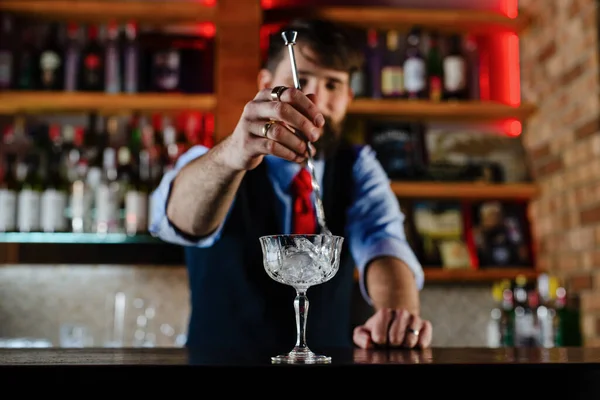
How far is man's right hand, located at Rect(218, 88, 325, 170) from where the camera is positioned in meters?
0.93

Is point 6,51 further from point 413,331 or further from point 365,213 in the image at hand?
point 413,331

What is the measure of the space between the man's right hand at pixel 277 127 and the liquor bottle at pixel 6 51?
1.89 meters

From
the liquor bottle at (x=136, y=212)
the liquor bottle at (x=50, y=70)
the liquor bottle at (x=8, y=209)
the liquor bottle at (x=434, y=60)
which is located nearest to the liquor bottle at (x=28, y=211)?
the liquor bottle at (x=8, y=209)

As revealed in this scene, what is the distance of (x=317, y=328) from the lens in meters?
1.61

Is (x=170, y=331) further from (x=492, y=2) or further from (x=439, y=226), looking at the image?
(x=492, y=2)

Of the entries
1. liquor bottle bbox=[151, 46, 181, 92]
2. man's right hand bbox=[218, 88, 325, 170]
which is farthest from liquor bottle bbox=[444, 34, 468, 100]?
man's right hand bbox=[218, 88, 325, 170]

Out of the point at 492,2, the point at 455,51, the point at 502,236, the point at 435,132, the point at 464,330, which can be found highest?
the point at 492,2

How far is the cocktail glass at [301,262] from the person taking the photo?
858 millimetres

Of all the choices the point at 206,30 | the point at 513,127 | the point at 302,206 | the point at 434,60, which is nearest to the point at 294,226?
the point at 302,206

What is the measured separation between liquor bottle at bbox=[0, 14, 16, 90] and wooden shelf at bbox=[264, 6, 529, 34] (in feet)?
3.25

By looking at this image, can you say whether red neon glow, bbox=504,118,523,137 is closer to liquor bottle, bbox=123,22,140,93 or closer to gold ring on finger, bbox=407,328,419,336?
liquor bottle, bbox=123,22,140,93

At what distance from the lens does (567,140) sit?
8.46ft
